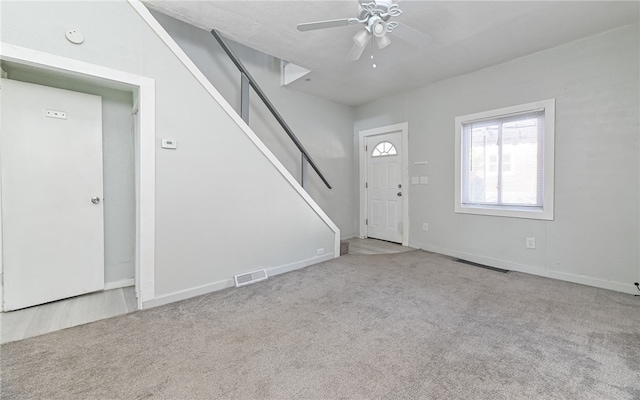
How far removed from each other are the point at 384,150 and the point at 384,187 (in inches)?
27.4

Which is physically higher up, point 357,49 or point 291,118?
point 357,49

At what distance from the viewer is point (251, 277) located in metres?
3.02

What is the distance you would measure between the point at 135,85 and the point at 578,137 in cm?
450

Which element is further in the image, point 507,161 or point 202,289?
point 507,161

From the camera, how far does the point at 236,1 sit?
7.82ft

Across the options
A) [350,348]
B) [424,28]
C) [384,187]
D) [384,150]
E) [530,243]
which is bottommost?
[350,348]

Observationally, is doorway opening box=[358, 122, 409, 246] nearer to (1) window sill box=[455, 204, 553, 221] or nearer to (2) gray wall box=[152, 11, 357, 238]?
(2) gray wall box=[152, 11, 357, 238]

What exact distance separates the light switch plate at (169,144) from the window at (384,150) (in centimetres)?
363

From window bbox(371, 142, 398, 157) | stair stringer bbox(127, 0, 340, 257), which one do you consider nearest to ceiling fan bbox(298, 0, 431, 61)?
stair stringer bbox(127, 0, 340, 257)

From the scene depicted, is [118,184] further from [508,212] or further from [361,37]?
[508,212]

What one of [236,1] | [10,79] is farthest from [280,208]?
[10,79]

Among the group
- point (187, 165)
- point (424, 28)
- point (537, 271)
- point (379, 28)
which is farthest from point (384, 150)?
point (187, 165)

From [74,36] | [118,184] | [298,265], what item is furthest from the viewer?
[298,265]

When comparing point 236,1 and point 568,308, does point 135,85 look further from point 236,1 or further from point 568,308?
point 568,308
